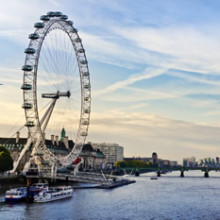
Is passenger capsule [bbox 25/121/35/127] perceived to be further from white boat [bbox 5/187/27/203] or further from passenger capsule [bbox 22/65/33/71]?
white boat [bbox 5/187/27/203]

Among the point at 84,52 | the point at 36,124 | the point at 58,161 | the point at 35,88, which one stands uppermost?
the point at 84,52

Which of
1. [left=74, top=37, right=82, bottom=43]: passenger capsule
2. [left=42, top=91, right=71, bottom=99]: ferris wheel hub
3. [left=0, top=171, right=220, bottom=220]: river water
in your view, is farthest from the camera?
[left=74, top=37, right=82, bottom=43]: passenger capsule

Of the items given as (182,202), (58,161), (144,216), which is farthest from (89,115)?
(144,216)

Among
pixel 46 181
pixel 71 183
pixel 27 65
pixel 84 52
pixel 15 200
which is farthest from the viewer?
pixel 71 183

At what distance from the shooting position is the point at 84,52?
242 ft

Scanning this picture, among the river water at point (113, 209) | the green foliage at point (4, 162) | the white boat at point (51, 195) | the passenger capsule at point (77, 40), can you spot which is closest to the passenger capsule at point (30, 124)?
the river water at point (113, 209)

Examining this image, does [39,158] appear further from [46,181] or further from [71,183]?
[71,183]

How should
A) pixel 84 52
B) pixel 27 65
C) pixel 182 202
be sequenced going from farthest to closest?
pixel 84 52 < pixel 27 65 < pixel 182 202

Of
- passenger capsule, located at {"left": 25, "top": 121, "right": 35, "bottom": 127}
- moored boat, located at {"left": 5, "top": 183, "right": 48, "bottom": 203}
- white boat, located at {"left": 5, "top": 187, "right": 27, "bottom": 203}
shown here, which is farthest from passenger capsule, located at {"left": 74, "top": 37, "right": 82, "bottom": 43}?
white boat, located at {"left": 5, "top": 187, "right": 27, "bottom": 203}

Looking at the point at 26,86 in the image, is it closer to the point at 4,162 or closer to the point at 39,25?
the point at 39,25

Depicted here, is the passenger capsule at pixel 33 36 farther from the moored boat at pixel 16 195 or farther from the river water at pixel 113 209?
the river water at pixel 113 209

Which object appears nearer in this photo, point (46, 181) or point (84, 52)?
point (84, 52)

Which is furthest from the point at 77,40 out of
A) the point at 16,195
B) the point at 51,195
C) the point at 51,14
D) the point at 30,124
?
the point at 16,195

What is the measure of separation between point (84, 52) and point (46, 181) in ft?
82.1
